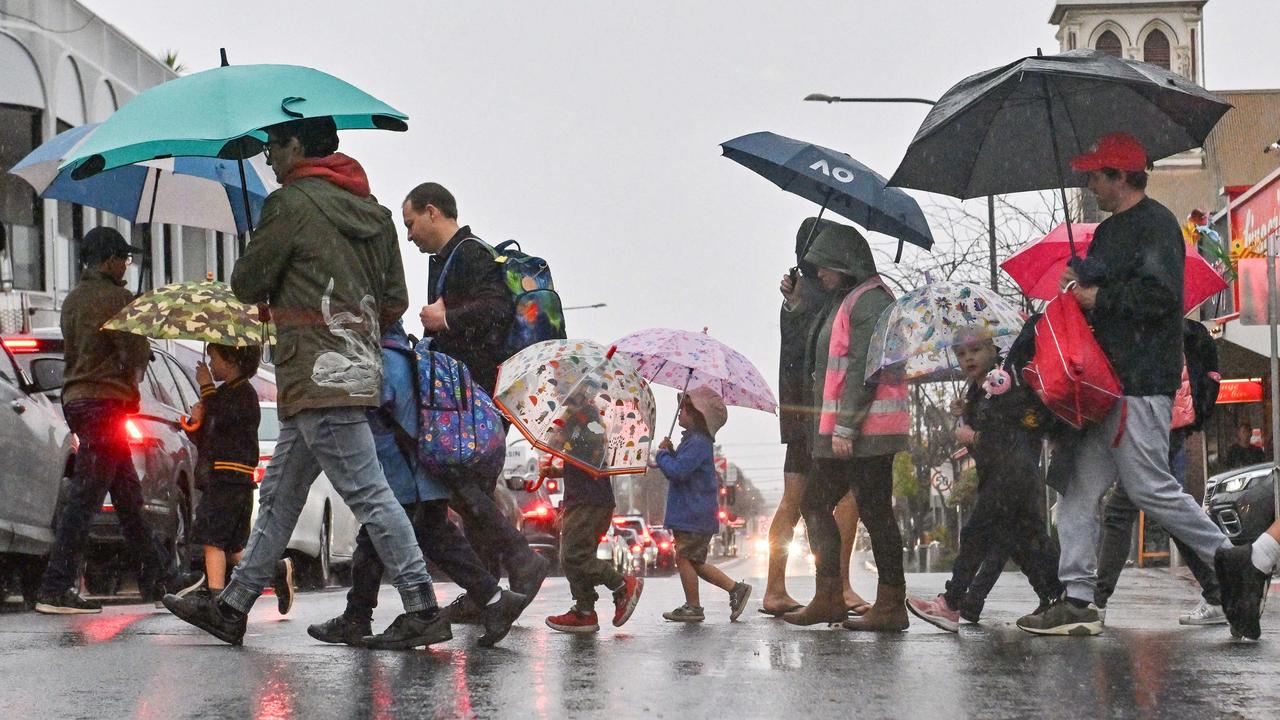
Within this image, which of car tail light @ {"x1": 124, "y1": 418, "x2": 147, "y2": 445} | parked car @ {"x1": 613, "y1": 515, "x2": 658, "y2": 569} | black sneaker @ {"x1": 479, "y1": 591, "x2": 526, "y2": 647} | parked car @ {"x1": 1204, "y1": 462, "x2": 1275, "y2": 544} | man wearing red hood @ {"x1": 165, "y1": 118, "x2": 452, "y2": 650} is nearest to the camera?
man wearing red hood @ {"x1": 165, "y1": 118, "x2": 452, "y2": 650}

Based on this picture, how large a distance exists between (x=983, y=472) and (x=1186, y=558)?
1.09 meters

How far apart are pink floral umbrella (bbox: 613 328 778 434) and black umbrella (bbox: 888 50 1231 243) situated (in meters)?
1.70

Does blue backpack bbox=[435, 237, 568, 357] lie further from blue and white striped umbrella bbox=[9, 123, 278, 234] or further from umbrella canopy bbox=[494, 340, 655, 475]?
→ blue and white striped umbrella bbox=[9, 123, 278, 234]

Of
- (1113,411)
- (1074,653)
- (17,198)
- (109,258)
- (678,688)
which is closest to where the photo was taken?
(678,688)

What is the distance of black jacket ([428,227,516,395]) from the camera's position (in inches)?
318

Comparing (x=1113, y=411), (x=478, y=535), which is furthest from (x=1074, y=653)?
(x=478, y=535)

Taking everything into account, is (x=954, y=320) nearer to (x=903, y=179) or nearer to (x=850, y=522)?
(x=903, y=179)

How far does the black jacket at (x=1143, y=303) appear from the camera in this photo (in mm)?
7578

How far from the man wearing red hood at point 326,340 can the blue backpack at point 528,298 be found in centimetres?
108

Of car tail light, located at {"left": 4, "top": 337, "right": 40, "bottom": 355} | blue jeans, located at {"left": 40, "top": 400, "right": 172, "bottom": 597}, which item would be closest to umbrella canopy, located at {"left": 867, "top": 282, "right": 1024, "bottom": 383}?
blue jeans, located at {"left": 40, "top": 400, "right": 172, "bottom": 597}

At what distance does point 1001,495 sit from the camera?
29.0ft

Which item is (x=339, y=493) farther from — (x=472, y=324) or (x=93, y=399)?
(x=93, y=399)

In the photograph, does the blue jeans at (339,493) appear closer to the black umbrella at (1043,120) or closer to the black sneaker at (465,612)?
the black sneaker at (465,612)

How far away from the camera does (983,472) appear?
8984 millimetres
